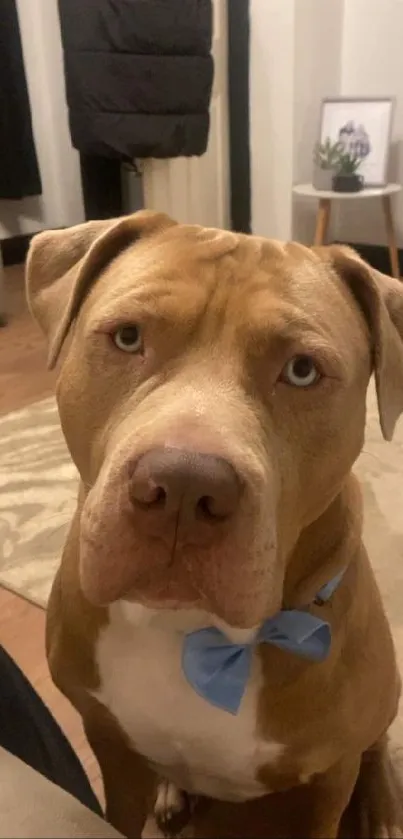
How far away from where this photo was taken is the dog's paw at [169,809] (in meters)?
1.44

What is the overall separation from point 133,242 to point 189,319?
0.68ft

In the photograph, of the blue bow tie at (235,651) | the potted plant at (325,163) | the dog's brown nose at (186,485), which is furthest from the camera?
the potted plant at (325,163)

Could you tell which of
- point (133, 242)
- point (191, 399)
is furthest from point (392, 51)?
point (191, 399)

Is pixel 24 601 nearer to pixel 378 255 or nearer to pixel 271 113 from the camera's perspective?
pixel 271 113

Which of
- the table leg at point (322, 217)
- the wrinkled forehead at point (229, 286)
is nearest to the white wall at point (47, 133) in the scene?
the table leg at point (322, 217)

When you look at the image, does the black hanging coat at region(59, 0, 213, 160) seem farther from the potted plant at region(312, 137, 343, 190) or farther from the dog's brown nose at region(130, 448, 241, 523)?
the dog's brown nose at region(130, 448, 241, 523)

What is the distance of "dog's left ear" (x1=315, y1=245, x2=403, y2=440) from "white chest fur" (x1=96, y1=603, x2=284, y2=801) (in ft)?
1.16

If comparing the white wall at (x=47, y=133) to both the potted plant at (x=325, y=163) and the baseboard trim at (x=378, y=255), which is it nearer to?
the potted plant at (x=325, y=163)

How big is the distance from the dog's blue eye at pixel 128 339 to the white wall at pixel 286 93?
11.7ft

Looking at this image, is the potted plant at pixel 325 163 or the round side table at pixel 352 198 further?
the potted plant at pixel 325 163

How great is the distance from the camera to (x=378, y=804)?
1.43 m

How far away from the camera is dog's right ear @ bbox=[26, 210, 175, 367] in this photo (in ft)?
3.69

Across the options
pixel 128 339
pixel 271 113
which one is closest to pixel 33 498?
pixel 128 339

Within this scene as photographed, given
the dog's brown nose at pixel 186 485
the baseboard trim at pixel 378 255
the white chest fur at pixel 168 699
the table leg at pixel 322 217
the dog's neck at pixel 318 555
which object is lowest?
the baseboard trim at pixel 378 255
